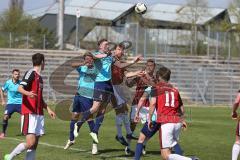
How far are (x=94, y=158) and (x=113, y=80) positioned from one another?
71.8 inches

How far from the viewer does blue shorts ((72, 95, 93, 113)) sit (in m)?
14.3

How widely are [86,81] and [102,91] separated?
2.24 feet

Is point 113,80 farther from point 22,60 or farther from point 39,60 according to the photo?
point 22,60

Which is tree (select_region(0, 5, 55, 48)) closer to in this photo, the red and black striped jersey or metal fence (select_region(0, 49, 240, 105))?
metal fence (select_region(0, 49, 240, 105))

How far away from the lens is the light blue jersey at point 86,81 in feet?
46.2

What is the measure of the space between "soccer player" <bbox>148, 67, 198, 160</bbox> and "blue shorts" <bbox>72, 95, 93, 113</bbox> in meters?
3.39

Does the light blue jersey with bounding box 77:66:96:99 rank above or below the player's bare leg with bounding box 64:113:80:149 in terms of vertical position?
above

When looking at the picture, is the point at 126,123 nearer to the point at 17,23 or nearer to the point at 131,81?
the point at 131,81

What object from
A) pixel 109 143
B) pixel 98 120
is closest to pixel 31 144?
pixel 98 120

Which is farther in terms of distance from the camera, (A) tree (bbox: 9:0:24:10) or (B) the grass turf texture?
(A) tree (bbox: 9:0:24:10)

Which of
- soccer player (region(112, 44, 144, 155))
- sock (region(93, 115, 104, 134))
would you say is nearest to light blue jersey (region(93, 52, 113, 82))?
soccer player (region(112, 44, 144, 155))

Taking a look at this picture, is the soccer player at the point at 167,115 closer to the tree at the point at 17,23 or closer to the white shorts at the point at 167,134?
the white shorts at the point at 167,134

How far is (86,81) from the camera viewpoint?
47.1ft

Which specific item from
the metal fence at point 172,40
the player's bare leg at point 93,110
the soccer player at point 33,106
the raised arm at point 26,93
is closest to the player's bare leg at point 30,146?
the soccer player at point 33,106
